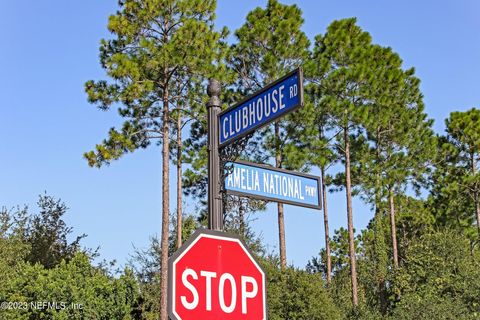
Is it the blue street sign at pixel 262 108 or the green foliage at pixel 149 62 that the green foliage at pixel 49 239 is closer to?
the green foliage at pixel 149 62

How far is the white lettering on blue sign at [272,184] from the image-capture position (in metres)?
4.92

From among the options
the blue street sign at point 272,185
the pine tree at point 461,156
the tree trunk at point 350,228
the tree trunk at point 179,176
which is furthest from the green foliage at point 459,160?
the blue street sign at point 272,185

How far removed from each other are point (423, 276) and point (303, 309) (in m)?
14.0

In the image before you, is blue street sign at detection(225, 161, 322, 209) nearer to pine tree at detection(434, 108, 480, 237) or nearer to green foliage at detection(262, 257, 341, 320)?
green foliage at detection(262, 257, 341, 320)

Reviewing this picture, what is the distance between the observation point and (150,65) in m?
26.2

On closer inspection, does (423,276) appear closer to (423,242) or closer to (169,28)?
(423,242)

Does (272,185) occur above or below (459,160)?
below

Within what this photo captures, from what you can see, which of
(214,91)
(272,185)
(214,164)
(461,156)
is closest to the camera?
(214,164)

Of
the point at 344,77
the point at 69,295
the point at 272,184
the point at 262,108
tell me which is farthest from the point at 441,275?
the point at 262,108

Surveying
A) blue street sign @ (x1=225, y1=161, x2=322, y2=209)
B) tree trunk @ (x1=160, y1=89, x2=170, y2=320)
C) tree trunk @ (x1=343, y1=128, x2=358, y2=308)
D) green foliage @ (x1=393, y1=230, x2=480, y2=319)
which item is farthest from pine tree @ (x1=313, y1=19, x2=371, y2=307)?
blue street sign @ (x1=225, y1=161, x2=322, y2=209)

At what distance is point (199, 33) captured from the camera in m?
26.6

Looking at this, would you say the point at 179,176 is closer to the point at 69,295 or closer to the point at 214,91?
the point at 69,295

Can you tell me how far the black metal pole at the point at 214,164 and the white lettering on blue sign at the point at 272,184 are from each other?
0.35 ft

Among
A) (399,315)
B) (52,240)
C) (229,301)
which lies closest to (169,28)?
(399,315)
